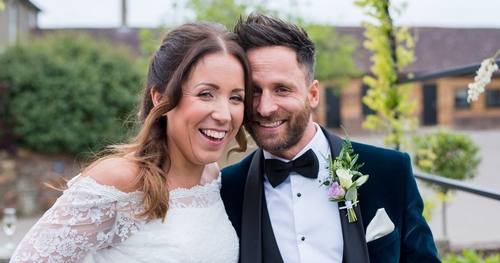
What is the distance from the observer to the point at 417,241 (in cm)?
231

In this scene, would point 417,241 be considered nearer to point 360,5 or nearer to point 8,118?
point 360,5

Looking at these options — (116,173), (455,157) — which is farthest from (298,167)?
(455,157)

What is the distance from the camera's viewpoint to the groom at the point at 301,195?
2277 millimetres

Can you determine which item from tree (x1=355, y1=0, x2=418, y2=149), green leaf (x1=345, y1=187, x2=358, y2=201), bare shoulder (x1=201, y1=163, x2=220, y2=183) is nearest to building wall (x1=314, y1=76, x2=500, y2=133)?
tree (x1=355, y1=0, x2=418, y2=149)

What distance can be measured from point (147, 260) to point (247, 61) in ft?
2.69

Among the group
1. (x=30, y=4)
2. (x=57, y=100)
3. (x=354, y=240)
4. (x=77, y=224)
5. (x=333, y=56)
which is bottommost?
(x=354, y=240)

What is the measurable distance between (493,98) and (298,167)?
93.7ft

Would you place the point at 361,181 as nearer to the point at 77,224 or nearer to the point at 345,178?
the point at 345,178

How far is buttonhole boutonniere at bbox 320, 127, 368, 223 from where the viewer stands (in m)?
2.21

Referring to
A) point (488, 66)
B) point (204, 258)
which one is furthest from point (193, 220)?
point (488, 66)

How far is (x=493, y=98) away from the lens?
2859 cm

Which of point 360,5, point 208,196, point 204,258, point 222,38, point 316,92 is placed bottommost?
point 204,258

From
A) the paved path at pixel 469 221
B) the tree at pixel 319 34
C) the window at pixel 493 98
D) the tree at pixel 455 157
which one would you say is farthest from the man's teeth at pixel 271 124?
the window at pixel 493 98

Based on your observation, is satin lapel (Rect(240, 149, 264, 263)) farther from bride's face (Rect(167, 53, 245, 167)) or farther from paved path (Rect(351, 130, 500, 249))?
paved path (Rect(351, 130, 500, 249))
